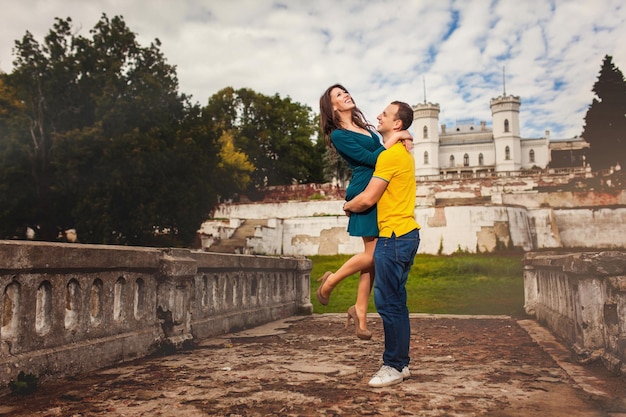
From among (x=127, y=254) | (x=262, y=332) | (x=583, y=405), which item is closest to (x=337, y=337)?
(x=262, y=332)

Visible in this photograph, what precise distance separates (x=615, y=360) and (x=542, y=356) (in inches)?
34.1

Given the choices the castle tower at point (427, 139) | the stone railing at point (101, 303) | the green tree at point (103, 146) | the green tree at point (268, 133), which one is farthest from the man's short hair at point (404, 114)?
the castle tower at point (427, 139)

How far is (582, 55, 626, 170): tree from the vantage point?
38156 millimetres

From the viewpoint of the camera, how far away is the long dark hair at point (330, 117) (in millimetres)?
3775

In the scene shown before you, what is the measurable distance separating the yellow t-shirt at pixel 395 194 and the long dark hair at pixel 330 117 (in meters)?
0.43

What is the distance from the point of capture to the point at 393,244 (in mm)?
3418

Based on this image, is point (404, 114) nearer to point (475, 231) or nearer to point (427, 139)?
point (475, 231)

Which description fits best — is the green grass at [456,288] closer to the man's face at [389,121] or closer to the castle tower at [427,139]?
the man's face at [389,121]

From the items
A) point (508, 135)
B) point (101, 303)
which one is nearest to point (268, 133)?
point (508, 135)

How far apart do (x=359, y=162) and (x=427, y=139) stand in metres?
69.3

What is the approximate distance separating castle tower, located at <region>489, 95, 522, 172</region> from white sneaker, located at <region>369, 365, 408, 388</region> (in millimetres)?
69603

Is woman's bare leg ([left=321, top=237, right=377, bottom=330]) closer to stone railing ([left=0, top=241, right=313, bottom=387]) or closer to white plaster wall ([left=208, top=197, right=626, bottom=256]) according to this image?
stone railing ([left=0, top=241, right=313, bottom=387])

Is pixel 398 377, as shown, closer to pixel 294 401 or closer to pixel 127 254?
pixel 294 401

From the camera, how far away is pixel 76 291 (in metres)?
3.96
